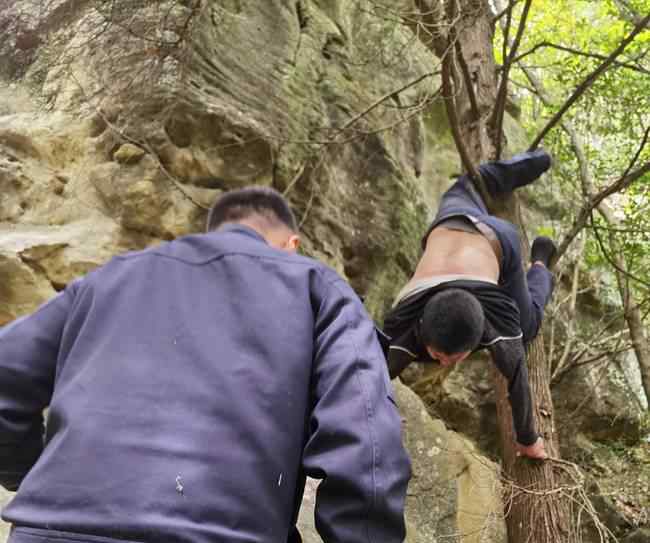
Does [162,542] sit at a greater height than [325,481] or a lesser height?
greater

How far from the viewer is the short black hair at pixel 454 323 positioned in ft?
11.5

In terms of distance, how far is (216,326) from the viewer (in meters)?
1.76

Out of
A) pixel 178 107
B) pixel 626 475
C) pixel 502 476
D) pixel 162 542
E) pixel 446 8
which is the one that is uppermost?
pixel 178 107

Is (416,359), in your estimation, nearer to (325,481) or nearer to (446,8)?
(446,8)

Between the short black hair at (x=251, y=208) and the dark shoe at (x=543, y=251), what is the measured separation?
10.2 ft

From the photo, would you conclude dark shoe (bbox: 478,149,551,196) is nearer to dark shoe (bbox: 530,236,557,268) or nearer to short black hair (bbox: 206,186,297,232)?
dark shoe (bbox: 530,236,557,268)

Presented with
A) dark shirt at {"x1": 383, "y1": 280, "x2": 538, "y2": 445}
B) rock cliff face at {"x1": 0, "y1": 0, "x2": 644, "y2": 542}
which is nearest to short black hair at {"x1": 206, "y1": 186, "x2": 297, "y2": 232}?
dark shirt at {"x1": 383, "y1": 280, "x2": 538, "y2": 445}

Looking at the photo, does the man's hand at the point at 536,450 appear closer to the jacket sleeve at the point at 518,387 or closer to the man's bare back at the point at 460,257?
the jacket sleeve at the point at 518,387

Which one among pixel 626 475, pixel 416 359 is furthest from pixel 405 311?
pixel 626 475

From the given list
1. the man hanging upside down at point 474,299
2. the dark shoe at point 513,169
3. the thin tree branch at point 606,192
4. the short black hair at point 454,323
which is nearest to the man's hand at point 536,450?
the man hanging upside down at point 474,299

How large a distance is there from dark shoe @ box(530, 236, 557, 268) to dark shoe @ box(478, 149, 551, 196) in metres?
0.68

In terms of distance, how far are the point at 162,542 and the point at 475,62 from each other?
453cm

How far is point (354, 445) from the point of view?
153 centimetres

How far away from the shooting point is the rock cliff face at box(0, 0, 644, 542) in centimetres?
473
